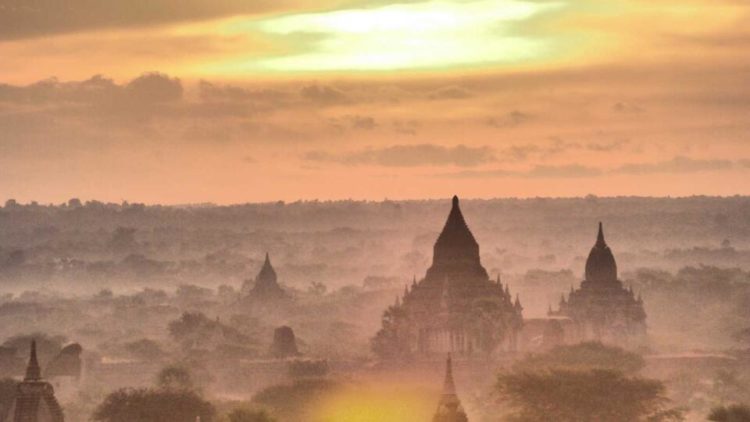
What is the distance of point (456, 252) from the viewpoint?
125 m

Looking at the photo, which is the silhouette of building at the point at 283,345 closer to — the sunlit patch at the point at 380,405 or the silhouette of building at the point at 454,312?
the silhouette of building at the point at 454,312

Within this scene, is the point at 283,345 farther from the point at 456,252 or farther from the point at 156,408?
the point at 156,408

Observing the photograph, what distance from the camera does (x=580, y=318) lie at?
5354 inches

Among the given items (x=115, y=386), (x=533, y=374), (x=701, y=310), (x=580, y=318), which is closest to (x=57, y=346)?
(x=115, y=386)

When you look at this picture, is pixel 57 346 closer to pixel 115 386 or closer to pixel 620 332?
pixel 115 386

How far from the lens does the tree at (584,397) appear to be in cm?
9212

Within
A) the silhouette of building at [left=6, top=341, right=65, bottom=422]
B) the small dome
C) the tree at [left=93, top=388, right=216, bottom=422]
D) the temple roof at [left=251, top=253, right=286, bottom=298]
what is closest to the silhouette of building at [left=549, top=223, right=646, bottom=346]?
the small dome

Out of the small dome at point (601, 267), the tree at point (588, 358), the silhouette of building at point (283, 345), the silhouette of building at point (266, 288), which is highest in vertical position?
the silhouette of building at point (266, 288)

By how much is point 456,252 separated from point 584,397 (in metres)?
32.6

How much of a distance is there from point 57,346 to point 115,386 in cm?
1158

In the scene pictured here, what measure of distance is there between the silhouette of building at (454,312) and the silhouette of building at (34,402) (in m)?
58.9

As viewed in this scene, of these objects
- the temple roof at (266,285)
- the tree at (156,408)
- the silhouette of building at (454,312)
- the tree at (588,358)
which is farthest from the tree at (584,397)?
the temple roof at (266,285)

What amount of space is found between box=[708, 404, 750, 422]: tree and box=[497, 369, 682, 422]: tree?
113cm

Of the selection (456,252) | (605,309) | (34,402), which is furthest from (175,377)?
(34,402)
